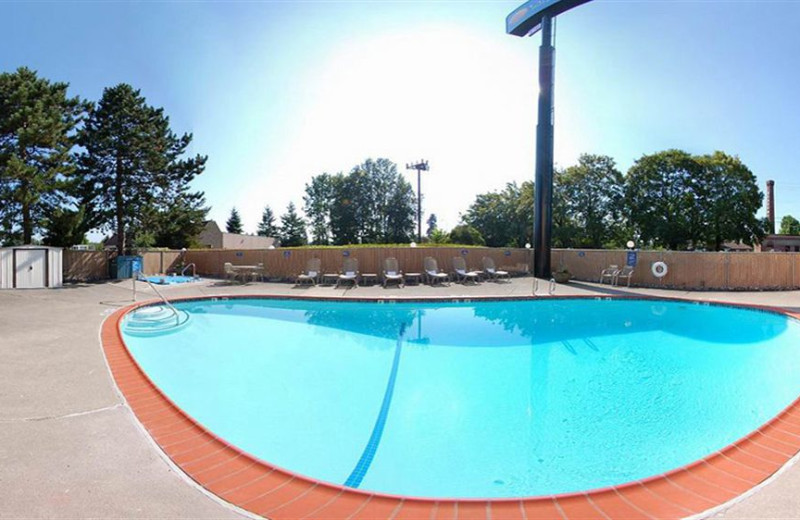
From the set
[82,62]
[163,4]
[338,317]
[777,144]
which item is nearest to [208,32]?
[163,4]

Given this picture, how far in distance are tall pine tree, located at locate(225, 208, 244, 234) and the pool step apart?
4661 centimetres

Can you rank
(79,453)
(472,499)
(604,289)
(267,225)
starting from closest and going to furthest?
(472,499)
(79,453)
(604,289)
(267,225)

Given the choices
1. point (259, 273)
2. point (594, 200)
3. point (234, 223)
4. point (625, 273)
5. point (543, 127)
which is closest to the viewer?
point (625, 273)

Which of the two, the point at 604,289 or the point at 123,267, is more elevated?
the point at 123,267

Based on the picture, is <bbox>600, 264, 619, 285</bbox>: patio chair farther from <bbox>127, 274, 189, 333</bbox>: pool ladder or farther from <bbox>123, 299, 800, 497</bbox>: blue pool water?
<bbox>127, 274, 189, 333</bbox>: pool ladder

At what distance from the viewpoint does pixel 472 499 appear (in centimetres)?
205

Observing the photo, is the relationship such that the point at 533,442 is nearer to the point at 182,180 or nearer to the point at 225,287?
the point at 225,287

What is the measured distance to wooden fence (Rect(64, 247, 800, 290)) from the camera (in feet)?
44.0

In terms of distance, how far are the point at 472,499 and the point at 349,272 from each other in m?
12.8

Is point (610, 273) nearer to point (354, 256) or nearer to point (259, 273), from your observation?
point (354, 256)

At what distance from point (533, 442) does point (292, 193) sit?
164 feet

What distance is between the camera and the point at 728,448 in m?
2.59

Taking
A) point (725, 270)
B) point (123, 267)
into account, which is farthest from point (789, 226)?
point (123, 267)

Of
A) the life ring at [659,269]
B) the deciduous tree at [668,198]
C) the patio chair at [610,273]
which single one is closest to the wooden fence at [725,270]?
the life ring at [659,269]
